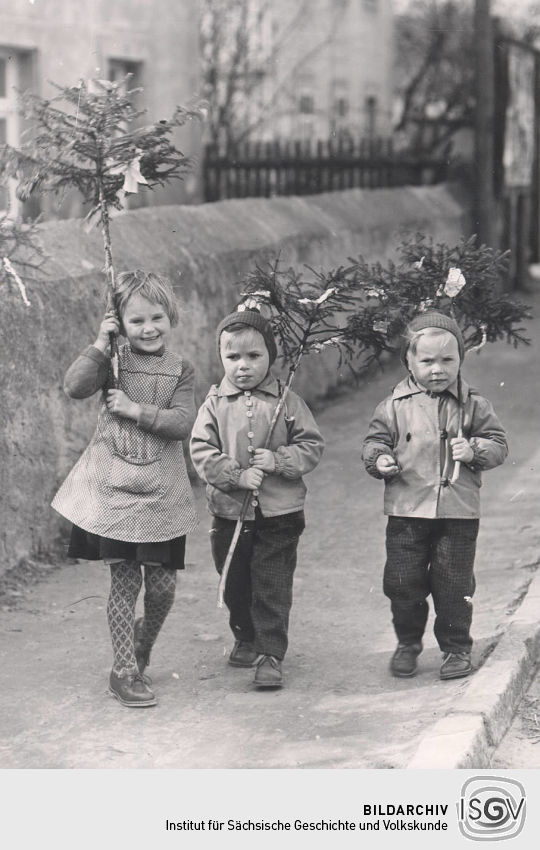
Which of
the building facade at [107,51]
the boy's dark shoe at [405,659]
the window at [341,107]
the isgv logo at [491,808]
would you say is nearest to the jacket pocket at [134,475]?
the boy's dark shoe at [405,659]

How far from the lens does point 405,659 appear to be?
4824 mm

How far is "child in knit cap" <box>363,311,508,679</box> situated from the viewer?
180 inches

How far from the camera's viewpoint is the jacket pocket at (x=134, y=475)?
443cm

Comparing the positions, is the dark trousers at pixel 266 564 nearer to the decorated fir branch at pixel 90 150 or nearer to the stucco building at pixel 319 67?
the decorated fir branch at pixel 90 150

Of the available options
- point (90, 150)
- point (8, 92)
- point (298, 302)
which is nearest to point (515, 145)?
point (8, 92)

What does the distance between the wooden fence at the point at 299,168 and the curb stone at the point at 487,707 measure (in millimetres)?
8290

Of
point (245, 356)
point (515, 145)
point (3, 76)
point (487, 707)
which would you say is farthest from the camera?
point (515, 145)

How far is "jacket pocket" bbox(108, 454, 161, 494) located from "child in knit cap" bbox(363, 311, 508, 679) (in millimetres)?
738

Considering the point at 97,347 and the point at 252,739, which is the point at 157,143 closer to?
the point at 97,347

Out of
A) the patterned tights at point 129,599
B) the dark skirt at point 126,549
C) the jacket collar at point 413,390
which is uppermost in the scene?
the jacket collar at point 413,390

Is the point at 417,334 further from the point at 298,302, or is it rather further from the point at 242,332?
the point at 242,332

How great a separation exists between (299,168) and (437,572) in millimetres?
8785

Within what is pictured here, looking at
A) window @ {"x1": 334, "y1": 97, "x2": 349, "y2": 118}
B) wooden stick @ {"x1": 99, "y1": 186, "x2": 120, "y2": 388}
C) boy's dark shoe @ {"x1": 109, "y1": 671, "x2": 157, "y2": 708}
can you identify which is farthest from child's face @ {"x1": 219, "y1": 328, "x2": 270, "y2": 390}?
window @ {"x1": 334, "y1": 97, "x2": 349, "y2": 118}

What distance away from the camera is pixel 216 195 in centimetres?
1366
